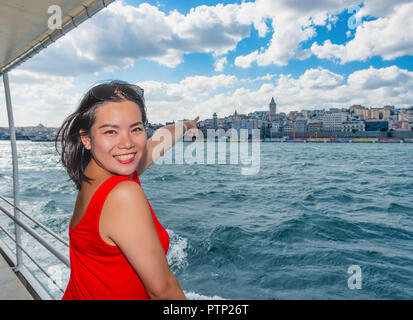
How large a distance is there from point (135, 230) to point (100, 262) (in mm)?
135

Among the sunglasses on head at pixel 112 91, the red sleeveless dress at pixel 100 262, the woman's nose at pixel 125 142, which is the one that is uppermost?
the sunglasses on head at pixel 112 91

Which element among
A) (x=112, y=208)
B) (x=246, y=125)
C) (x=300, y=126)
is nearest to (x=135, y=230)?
(x=112, y=208)

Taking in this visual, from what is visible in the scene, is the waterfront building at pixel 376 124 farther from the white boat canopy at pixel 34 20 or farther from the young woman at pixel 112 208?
the young woman at pixel 112 208

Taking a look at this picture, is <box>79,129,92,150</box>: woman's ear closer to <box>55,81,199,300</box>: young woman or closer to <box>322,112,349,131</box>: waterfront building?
<box>55,81,199,300</box>: young woman

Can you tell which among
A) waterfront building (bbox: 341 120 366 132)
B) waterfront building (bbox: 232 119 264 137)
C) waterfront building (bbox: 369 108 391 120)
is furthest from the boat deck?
waterfront building (bbox: 369 108 391 120)

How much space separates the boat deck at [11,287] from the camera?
1776 millimetres

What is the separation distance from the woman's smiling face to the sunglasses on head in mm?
16

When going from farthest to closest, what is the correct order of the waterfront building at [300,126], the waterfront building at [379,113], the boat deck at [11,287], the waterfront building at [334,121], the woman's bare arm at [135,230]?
the waterfront building at [379,113] < the waterfront building at [300,126] < the waterfront building at [334,121] < the boat deck at [11,287] < the woman's bare arm at [135,230]

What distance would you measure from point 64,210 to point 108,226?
10817mm

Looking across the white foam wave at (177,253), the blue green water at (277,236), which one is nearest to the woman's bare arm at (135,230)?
the blue green water at (277,236)

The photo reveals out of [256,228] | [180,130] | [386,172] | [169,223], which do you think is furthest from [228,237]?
[386,172]

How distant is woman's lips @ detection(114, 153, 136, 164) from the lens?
0.54 meters

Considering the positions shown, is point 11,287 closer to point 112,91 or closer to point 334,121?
point 112,91
